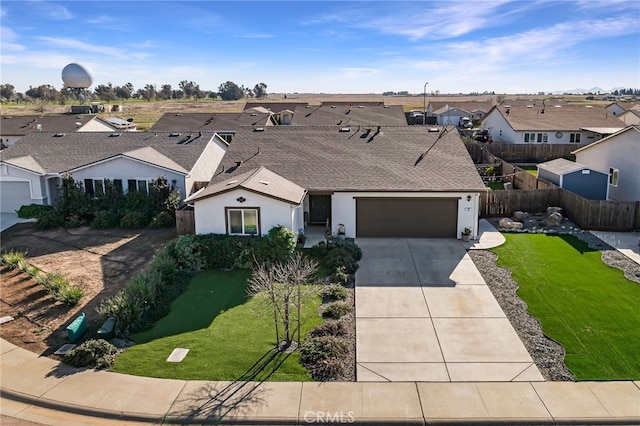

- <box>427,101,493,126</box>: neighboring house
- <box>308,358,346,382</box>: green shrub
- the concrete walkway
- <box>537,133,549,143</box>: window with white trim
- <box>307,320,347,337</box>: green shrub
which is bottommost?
<box>308,358,346,382</box>: green shrub

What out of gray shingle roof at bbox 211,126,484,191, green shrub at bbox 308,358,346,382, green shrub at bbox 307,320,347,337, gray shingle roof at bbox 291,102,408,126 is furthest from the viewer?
gray shingle roof at bbox 291,102,408,126

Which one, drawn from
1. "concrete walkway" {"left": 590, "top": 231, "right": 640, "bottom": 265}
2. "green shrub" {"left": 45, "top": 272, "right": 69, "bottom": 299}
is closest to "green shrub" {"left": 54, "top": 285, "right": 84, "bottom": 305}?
"green shrub" {"left": 45, "top": 272, "right": 69, "bottom": 299}

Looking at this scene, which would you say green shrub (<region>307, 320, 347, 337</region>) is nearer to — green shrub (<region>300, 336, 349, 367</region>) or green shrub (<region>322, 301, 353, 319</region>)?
green shrub (<region>300, 336, 349, 367</region>)

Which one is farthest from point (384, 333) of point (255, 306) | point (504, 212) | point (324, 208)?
point (504, 212)

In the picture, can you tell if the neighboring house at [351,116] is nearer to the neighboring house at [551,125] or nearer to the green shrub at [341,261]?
the neighboring house at [551,125]

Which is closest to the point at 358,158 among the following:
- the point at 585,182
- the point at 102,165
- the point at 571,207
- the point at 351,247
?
the point at 351,247

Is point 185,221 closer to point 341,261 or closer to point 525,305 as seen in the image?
point 341,261
